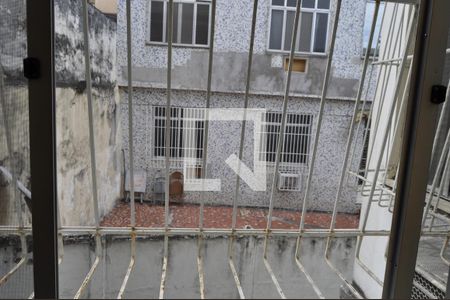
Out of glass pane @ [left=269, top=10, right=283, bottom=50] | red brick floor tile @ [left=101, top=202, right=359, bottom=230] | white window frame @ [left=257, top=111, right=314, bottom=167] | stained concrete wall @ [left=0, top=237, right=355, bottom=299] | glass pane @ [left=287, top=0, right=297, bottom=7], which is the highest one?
glass pane @ [left=287, top=0, right=297, bottom=7]

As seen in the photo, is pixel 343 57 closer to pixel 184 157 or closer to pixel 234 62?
pixel 234 62

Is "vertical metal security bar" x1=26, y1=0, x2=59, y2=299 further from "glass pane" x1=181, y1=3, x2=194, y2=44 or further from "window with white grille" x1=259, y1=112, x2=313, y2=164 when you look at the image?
"window with white grille" x1=259, y1=112, x2=313, y2=164

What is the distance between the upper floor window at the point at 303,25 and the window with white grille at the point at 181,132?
16.6 inches

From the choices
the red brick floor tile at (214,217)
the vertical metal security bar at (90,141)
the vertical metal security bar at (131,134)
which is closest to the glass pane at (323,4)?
the vertical metal security bar at (131,134)

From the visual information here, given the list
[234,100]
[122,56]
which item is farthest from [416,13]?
[122,56]

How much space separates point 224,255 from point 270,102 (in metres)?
1.08

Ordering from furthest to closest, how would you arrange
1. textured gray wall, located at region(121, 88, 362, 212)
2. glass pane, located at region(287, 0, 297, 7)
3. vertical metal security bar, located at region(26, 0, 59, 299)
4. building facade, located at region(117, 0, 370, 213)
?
textured gray wall, located at region(121, 88, 362, 212), building facade, located at region(117, 0, 370, 213), glass pane, located at region(287, 0, 297, 7), vertical metal security bar, located at region(26, 0, 59, 299)

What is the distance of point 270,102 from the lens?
54.2 inches

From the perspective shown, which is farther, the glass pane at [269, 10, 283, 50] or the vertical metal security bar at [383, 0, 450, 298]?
the glass pane at [269, 10, 283, 50]

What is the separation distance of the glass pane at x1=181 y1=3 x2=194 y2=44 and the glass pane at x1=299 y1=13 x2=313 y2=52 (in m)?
0.40

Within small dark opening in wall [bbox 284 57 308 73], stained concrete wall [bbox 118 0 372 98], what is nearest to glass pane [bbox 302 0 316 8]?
stained concrete wall [bbox 118 0 372 98]

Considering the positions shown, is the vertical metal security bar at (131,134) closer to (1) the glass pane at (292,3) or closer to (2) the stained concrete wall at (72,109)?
(2) the stained concrete wall at (72,109)

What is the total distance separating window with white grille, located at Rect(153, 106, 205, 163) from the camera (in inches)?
53.7

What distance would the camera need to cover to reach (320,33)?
4.15 feet
